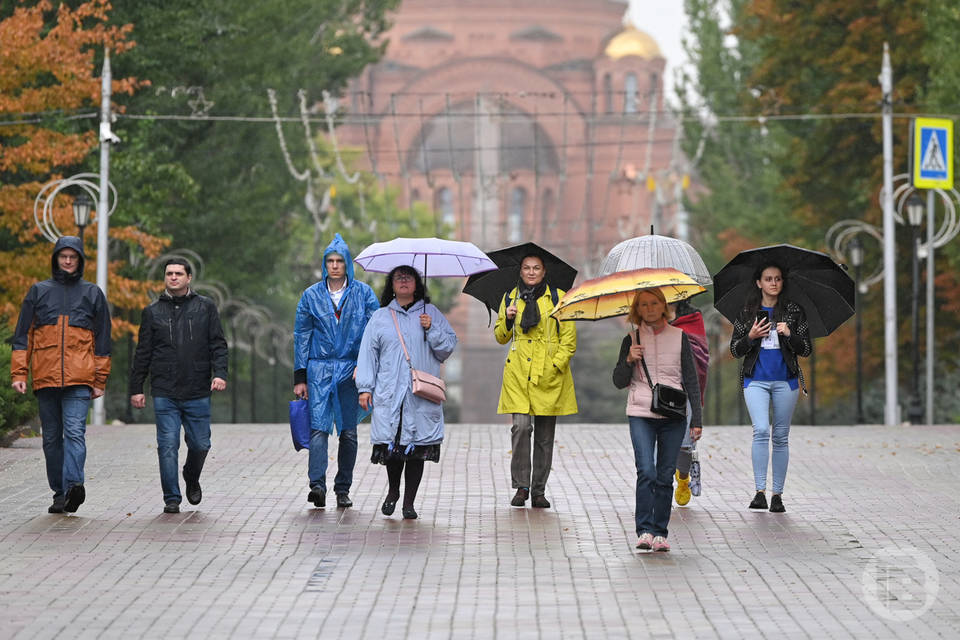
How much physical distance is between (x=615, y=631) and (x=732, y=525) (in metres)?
3.92

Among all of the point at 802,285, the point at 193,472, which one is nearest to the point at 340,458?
the point at 193,472

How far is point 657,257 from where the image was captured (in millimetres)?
13570

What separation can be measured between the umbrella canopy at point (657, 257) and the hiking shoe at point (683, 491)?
1347 millimetres

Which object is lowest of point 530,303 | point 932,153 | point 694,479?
point 694,479

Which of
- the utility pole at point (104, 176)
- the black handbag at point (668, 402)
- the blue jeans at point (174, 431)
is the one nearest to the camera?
the black handbag at point (668, 402)

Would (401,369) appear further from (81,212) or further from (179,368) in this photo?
(81,212)

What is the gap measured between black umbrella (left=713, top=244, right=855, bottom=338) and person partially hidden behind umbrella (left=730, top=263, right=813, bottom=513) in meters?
0.06

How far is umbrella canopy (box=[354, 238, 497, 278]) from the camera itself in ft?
43.3

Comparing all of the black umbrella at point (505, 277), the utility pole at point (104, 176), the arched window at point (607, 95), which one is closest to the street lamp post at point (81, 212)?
the utility pole at point (104, 176)

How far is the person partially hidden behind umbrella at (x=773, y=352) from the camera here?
13047 millimetres

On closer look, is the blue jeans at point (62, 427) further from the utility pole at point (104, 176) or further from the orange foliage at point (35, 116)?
the utility pole at point (104, 176)

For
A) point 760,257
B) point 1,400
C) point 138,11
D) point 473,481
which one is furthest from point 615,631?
point 138,11

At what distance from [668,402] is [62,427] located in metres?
4.13

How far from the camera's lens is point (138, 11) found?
3347 cm
